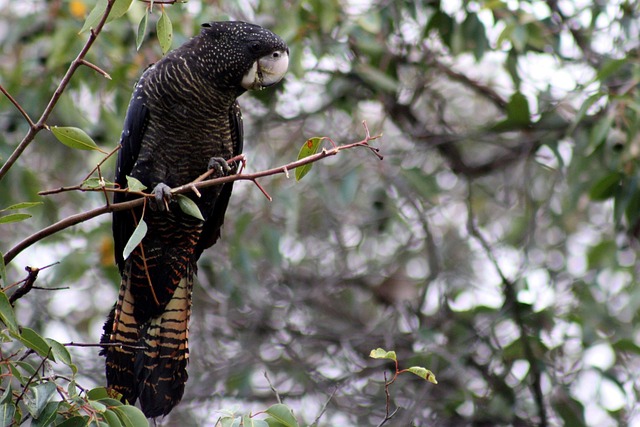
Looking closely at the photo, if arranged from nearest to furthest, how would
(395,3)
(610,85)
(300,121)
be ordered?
(610,85) → (395,3) → (300,121)

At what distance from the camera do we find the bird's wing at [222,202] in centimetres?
318

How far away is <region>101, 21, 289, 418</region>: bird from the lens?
2.93m

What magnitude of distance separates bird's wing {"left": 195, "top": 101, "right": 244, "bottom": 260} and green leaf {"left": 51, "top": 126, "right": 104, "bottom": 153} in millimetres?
1142

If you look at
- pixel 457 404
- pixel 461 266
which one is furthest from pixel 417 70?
pixel 457 404

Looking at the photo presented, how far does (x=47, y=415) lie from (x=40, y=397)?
45 mm

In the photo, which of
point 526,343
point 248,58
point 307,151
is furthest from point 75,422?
point 526,343

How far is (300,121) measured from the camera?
4.87 meters

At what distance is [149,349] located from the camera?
3.08 meters

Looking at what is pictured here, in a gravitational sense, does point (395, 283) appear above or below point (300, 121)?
below

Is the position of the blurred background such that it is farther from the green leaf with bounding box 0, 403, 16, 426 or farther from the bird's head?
the green leaf with bounding box 0, 403, 16, 426

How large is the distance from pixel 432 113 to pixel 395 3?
4.36ft

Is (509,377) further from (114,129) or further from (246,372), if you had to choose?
(114,129)

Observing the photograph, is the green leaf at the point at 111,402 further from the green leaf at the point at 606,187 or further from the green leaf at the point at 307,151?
the green leaf at the point at 606,187

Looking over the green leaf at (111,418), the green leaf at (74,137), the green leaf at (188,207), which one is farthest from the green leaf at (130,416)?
the green leaf at (74,137)
